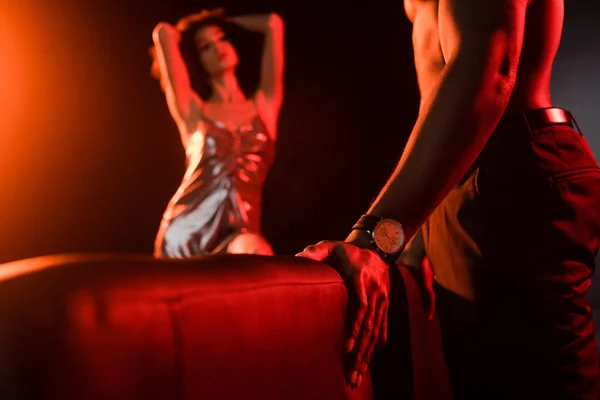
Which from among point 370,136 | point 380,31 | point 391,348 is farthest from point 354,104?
point 391,348

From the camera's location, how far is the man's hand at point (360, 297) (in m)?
0.71

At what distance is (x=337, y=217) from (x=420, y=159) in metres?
3.37

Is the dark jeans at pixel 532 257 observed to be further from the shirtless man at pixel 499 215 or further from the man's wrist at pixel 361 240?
the man's wrist at pixel 361 240

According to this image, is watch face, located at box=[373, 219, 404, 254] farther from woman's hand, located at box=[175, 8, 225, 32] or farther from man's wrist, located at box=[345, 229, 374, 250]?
woman's hand, located at box=[175, 8, 225, 32]

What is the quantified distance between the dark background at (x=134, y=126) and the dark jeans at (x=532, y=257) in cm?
289

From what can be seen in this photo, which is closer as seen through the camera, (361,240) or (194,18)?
(361,240)

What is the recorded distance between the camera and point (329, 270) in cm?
70

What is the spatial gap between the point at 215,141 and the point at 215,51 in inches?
24.4

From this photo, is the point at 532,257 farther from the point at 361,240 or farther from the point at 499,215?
the point at 361,240

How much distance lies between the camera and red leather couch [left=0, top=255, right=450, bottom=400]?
42 centimetres

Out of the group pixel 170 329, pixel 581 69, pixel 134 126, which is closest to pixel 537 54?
pixel 170 329

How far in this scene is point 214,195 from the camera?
3.10 meters

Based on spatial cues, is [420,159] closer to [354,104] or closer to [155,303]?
[155,303]

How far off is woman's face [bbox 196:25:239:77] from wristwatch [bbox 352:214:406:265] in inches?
107
